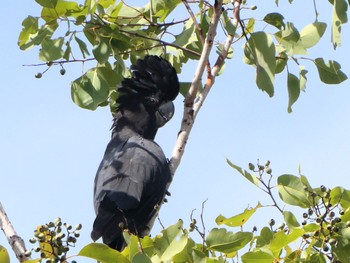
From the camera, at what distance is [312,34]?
16.4 ft

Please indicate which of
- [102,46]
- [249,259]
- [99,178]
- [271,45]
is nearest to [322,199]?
[249,259]

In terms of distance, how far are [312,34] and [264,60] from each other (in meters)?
0.45

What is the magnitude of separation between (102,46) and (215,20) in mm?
700

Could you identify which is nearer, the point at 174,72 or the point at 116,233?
the point at 116,233

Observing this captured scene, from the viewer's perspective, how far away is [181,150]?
15.9ft

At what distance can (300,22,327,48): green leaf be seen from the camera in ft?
16.3

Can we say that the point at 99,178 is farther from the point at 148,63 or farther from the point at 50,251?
the point at 50,251

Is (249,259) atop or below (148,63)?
below

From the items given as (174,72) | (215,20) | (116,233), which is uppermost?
(174,72)

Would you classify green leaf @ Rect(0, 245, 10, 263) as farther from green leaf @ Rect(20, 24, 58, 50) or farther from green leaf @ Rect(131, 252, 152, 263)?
green leaf @ Rect(20, 24, 58, 50)

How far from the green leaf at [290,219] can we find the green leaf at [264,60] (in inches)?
41.9

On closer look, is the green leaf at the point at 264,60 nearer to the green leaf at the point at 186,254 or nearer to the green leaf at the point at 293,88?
the green leaf at the point at 293,88

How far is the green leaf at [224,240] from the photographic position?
3580 millimetres

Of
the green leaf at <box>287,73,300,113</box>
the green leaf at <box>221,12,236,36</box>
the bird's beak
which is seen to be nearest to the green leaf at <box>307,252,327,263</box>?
the green leaf at <box>287,73,300,113</box>
